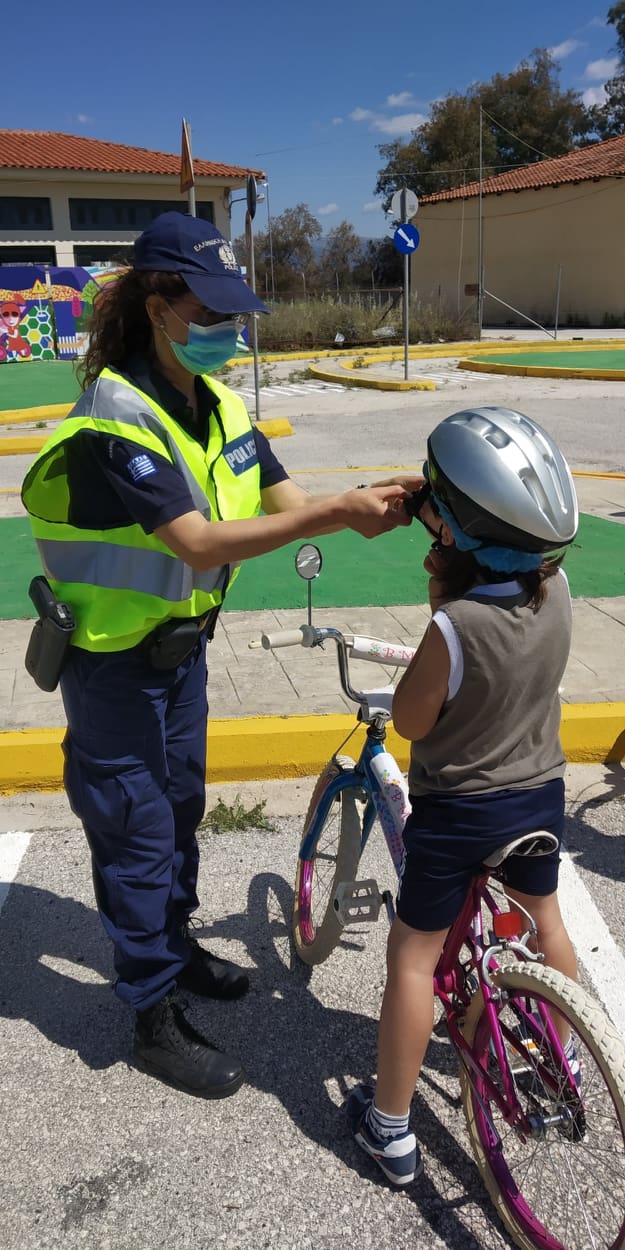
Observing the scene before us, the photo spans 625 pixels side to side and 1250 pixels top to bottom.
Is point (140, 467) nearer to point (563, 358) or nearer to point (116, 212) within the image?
point (563, 358)

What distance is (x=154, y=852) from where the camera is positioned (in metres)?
2.33

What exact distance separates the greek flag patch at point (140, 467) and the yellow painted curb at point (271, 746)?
82.2 inches

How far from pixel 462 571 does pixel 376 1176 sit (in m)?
1.37

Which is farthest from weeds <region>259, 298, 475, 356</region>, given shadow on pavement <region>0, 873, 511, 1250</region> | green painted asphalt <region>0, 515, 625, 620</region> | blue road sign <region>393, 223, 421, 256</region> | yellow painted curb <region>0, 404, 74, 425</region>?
shadow on pavement <region>0, 873, 511, 1250</region>

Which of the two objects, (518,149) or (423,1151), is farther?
(518,149)

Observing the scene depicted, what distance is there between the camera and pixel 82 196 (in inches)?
1471

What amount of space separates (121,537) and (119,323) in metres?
0.50

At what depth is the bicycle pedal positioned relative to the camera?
250 cm

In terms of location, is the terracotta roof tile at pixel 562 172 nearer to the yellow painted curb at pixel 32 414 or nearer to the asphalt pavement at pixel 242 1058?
the yellow painted curb at pixel 32 414

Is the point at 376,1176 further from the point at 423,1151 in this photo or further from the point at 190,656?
the point at 190,656

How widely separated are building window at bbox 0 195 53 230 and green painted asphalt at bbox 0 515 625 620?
A: 34.0 meters

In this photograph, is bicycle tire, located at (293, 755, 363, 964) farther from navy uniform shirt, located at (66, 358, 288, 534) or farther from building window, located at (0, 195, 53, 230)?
building window, located at (0, 195, 53, 230)

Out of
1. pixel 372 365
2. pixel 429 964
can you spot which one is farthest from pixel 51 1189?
pixel 372 365

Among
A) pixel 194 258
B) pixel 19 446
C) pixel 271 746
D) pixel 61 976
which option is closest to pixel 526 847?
pixel 194 258
